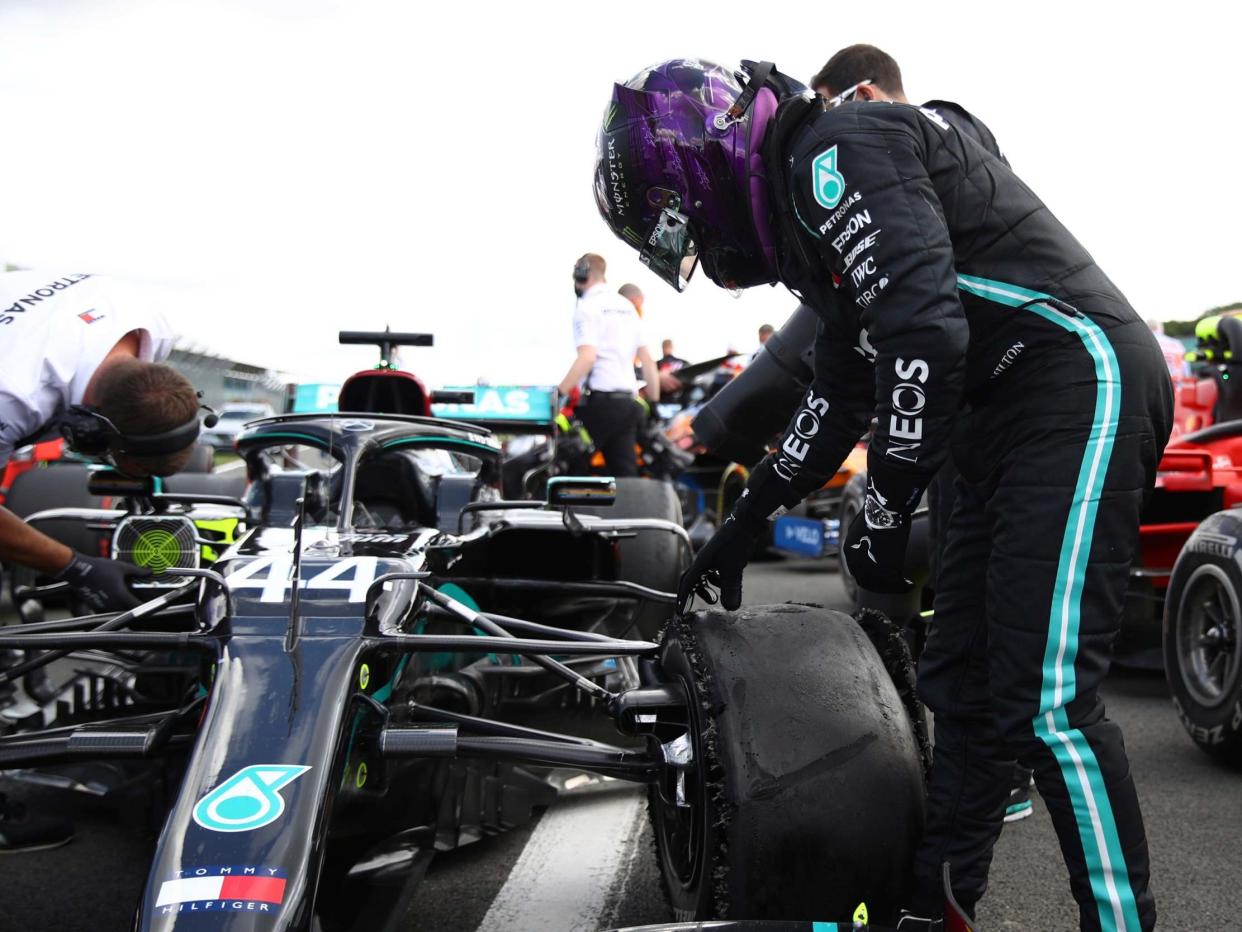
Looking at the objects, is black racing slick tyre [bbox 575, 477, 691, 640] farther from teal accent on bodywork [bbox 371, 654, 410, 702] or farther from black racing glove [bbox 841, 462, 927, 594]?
black racing glove [bbox 841, 462, 927, 594]

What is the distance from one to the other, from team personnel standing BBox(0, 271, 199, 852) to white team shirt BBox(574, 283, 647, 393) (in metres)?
4.05

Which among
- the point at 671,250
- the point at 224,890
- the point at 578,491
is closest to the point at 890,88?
the point at 671,250

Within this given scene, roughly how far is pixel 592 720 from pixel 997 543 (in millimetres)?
2378

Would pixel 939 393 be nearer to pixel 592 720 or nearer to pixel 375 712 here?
pixel 375 712

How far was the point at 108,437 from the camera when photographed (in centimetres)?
295

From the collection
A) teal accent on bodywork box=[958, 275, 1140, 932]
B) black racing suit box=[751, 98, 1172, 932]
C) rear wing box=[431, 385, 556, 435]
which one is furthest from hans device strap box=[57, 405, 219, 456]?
rear wing box=[431, 385, 556, 435]

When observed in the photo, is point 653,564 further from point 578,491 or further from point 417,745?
point 417,745

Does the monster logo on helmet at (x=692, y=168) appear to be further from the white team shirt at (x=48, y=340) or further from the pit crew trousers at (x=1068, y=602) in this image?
the white team shirt at (x=48, y=340)

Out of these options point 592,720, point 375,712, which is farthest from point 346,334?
point 375,712

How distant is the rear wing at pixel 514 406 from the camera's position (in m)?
6.83

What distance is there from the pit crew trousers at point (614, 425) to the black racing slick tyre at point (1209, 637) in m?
3.95

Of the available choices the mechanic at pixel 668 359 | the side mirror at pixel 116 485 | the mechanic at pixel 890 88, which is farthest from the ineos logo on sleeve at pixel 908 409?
the mechanic at pixel 668 359

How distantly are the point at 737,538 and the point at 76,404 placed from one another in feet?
5.74

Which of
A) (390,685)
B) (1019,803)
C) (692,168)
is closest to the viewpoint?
(692,168)
